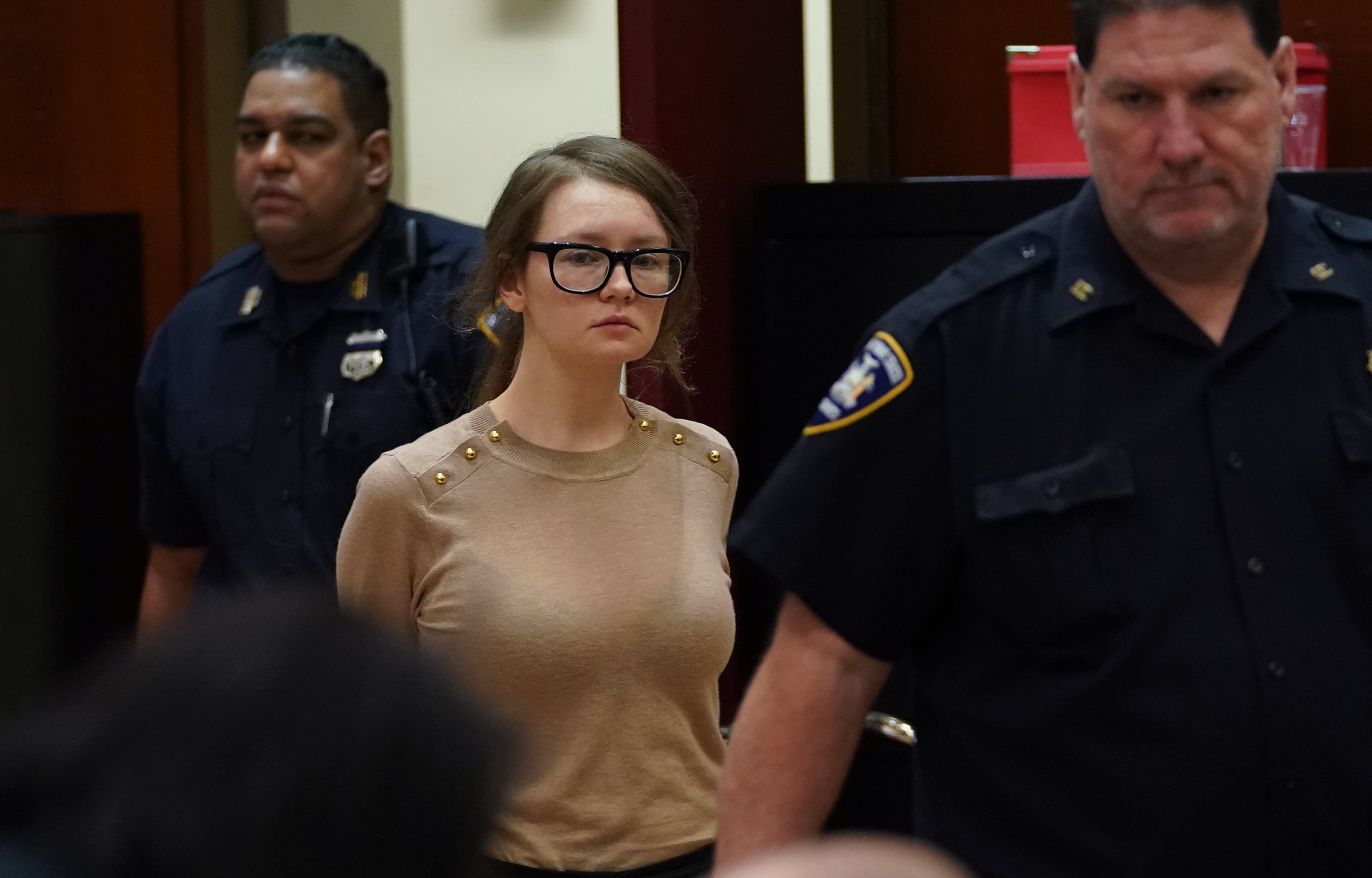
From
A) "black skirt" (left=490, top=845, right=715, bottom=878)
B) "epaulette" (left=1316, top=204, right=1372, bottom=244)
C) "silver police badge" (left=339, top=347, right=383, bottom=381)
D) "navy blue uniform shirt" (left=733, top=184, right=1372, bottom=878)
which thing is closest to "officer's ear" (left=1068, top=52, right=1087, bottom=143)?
"navy blue uniform shirt" (left=733, top=184, right=1372, bottom=878)

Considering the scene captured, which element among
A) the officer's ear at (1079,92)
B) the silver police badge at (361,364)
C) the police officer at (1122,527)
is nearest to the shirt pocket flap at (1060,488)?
the police officer at (1122,527)

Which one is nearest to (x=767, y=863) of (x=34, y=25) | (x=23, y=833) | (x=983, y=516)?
(x=23, y=833)

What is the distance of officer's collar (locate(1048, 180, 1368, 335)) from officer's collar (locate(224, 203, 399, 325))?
56.4 inches

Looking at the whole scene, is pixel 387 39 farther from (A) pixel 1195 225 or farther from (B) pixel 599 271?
(A) pixel 1195 225

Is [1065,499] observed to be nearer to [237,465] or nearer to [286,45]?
[237,465]

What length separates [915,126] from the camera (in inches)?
134

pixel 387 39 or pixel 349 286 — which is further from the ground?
pixel 387 39

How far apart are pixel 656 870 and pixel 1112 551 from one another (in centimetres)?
65

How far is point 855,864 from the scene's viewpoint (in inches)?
26.8

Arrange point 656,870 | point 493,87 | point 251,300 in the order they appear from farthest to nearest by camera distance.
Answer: point 493,87 < point 251,300 < point 656,870

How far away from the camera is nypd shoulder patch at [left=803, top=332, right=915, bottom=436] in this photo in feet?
5.35

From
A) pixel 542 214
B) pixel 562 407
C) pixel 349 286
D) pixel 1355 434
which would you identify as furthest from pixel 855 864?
pixel 349 286

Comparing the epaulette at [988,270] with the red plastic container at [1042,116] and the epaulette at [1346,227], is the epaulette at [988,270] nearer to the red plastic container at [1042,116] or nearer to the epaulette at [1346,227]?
the epaulette at [1346,227]

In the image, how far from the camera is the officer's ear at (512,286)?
213cm
